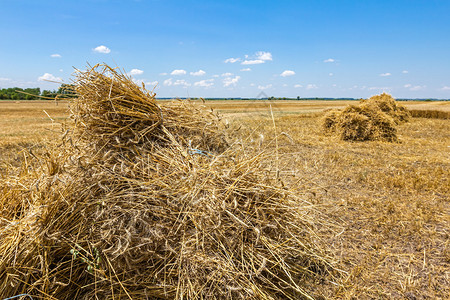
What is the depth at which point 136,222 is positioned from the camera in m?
2.06

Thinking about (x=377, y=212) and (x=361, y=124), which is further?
(x=361, y=124)

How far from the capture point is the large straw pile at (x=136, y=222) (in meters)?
1.94

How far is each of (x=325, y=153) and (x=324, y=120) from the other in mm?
4597

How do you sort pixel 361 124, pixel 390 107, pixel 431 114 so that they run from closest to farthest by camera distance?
pixel 361 124 < pixel 390 107 < pixel 431 114

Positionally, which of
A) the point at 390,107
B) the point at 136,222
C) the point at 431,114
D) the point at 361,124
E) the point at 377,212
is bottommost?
the point at 377,212

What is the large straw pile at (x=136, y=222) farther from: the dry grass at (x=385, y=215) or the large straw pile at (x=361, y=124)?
the large straw pile at (x=361, y=124)

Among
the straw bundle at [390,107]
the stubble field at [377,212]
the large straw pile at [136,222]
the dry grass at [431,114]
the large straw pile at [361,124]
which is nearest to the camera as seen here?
the large straw pile at [136,222]

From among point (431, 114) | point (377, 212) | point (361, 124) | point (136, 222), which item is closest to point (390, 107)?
point (361, 124)

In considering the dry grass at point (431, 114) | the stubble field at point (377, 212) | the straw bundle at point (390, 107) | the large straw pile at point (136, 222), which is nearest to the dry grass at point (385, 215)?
the stubble field at point (377, 212)

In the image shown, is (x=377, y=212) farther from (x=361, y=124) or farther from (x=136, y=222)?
(x=361, y=124)

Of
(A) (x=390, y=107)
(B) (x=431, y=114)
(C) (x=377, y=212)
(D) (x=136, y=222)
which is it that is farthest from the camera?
(B) (x=431, y=114)

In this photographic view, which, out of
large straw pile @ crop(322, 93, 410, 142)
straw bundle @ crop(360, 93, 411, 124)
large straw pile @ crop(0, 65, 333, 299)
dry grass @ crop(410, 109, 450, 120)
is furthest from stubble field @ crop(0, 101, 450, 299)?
dry grass @ crop(410, 109, 450, 120)

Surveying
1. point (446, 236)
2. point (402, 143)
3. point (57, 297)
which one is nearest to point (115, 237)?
point (57, 297)

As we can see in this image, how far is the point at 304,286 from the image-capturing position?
2.45 meters
